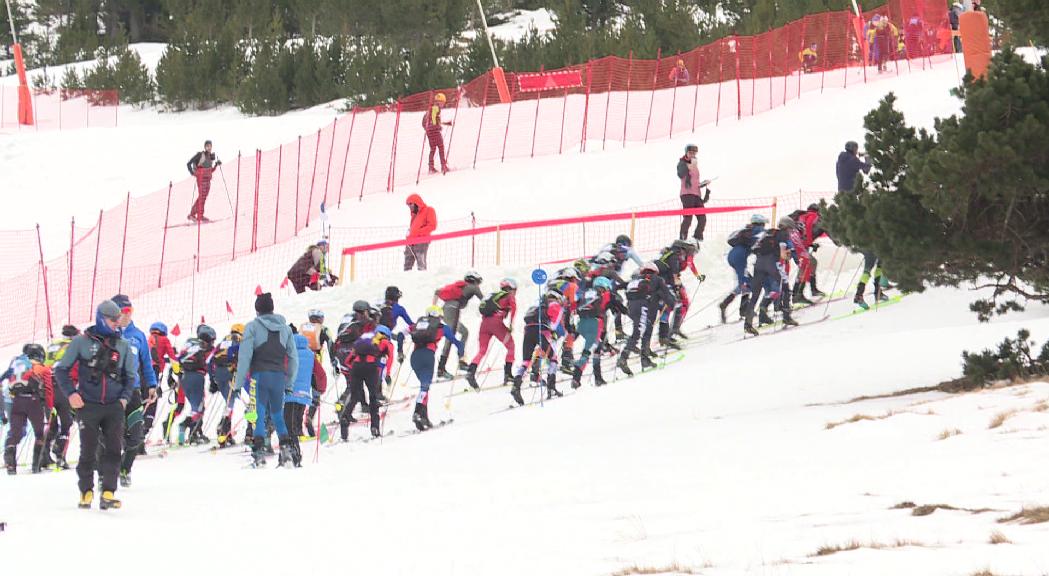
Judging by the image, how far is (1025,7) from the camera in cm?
1448

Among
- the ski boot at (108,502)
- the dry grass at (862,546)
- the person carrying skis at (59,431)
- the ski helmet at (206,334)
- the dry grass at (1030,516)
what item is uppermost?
the dry grass at (1030,516)

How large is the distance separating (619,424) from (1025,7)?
552cm

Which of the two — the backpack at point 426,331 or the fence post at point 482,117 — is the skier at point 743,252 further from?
the fence post at point 482,117

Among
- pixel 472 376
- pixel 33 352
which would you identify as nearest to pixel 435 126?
pixel 472 376

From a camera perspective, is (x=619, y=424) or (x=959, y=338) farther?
(x=959, y=338)

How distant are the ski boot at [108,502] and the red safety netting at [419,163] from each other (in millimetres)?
15731

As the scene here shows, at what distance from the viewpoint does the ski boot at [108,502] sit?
11516mm

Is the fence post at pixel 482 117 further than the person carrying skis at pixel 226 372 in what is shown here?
Yes

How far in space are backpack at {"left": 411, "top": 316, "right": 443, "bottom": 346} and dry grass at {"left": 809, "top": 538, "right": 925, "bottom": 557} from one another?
1069cm

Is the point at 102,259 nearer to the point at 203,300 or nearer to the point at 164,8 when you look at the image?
the point at 203,300

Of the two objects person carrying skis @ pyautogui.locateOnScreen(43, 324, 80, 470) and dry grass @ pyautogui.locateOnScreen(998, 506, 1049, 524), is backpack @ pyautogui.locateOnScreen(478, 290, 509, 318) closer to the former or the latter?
person carrying skis @ pyautogui.locateOnScreen(43, 324, 80, 470)

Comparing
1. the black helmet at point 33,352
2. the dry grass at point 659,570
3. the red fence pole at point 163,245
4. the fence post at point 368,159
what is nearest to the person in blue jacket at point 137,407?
the black helmet at point 33,352

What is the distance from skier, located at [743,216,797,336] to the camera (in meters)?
20.6

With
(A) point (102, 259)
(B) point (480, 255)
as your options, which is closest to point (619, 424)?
(B) point (480, 255)
